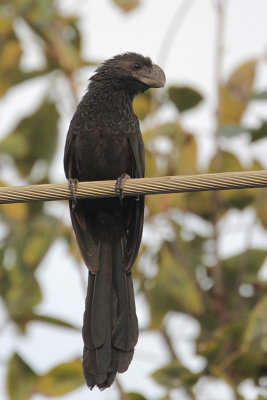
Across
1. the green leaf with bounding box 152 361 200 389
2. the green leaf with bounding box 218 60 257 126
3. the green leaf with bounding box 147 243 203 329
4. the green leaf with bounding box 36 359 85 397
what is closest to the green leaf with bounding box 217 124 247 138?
the green leaf with bounding box 218 60 257 126

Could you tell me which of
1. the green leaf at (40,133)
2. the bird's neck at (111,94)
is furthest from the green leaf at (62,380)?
the green leaf at (40,133)

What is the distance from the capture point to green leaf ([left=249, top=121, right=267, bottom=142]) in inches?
220

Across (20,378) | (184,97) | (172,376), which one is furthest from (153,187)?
(184,97)

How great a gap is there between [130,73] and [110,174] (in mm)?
783

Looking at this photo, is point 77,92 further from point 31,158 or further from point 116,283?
point 116,283

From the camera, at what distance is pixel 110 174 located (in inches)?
187

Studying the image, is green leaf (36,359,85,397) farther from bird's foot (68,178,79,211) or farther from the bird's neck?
the bird's neck

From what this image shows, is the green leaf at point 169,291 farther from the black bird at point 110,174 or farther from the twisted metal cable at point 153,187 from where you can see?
the twisted metal cable at point 153,187

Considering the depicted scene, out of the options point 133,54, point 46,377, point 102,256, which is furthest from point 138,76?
point 46,377

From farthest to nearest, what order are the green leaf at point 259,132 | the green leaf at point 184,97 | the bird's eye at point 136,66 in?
the green leaf at point 184,97
the green leaf at point 259,132
the bird's eye at point 136,66

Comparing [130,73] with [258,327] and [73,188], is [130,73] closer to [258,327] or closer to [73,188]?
[73,188]

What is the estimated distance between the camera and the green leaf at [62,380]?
5348mm

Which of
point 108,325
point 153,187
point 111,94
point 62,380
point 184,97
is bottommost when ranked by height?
point 62,380

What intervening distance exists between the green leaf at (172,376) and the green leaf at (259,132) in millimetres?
1807
